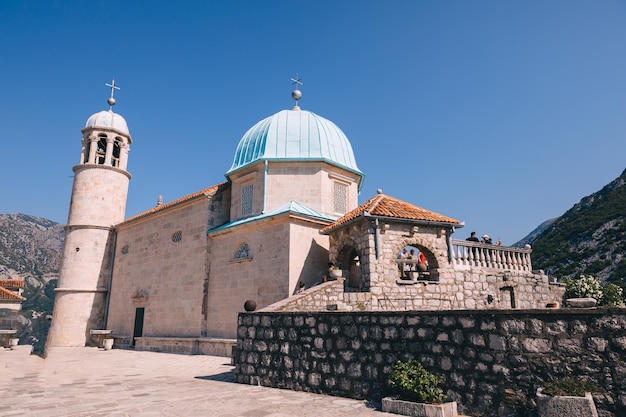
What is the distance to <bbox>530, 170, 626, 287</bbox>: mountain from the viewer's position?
39.0 m

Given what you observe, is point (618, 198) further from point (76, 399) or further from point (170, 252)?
point (76, 399)

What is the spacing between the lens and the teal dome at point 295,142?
18562 millimetres

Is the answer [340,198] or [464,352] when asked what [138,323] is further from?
[464,352]

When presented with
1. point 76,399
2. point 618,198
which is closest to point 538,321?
point 76,399

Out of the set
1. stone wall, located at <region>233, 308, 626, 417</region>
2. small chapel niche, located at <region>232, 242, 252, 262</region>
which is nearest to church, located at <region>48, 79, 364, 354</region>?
small chapel niche, located at <region>232, 242, 252, 262</region>

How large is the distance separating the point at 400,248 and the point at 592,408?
9.37m

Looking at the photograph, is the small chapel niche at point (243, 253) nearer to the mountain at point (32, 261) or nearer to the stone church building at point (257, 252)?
the stone church building at point (257, 252)

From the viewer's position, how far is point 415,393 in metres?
5.90

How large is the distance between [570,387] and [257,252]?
1304 cm

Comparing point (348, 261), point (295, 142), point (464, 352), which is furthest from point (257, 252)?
point (464, 352)

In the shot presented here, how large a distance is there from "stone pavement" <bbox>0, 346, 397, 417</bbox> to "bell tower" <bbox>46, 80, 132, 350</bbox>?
13485mm

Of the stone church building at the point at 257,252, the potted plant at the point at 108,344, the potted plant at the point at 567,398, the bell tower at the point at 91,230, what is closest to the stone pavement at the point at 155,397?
the potted plant at the point at 567,398

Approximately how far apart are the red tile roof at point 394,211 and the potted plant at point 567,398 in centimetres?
887

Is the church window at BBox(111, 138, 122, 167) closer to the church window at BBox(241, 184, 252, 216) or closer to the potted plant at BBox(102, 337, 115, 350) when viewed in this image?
the potted plant at BBox(102, 337, 115, 350)
